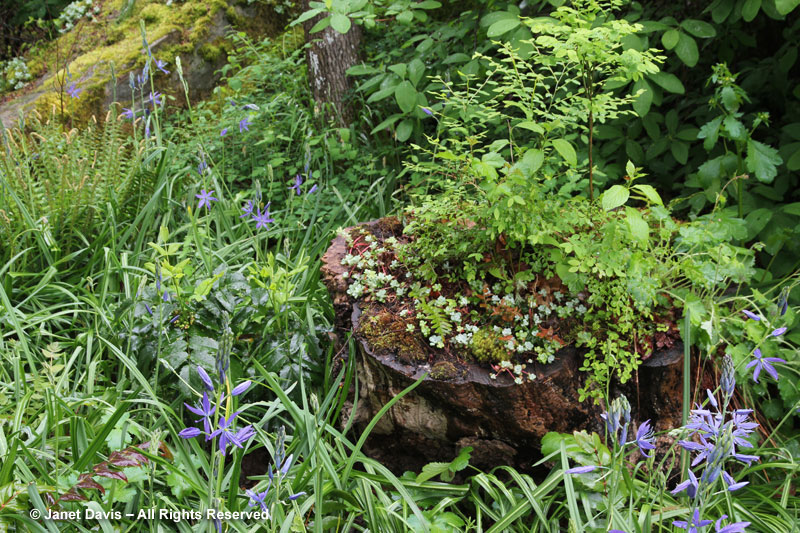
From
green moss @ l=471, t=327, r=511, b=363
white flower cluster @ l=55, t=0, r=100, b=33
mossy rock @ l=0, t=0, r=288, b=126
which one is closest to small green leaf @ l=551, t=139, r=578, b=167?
green moss @ l=471, t=327, r=511, b=363

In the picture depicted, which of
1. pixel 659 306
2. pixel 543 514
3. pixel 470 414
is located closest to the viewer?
pixel 543 514

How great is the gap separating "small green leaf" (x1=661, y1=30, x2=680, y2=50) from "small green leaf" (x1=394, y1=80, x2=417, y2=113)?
1.21m

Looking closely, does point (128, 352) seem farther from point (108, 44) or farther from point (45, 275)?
point (108, 44)

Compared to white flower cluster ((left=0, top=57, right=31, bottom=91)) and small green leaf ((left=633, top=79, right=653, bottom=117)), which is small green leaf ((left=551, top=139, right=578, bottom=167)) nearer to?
small green leaf ((left=633, top=79, right=653, bottom=117))

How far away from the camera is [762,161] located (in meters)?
2.32

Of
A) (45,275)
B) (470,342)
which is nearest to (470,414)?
(470,342)

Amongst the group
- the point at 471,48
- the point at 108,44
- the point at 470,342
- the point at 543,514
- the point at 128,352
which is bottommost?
the point at 543,514

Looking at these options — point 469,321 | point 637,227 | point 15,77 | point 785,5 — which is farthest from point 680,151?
point 15,77

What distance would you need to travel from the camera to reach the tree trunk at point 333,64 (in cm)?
411

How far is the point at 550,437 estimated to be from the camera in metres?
1.85

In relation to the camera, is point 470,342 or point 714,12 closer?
point 470,342

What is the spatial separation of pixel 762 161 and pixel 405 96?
5.46ft

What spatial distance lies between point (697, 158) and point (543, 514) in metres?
2.06

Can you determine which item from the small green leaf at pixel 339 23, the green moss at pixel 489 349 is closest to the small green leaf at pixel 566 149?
the green moss at pixel 489 349
